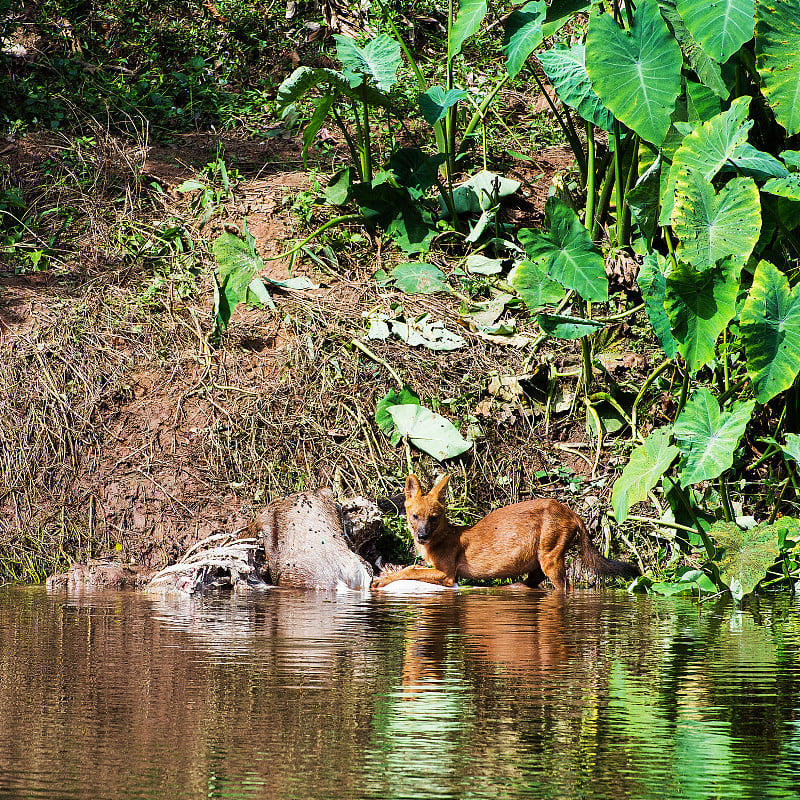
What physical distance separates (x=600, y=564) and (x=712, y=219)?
2.22 metres

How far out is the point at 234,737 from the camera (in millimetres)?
2488

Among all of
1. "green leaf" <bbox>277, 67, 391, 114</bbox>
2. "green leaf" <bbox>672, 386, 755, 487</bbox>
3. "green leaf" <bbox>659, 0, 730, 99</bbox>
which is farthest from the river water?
"green leaf" <bbox>277, 67, 391, 114</bbox>

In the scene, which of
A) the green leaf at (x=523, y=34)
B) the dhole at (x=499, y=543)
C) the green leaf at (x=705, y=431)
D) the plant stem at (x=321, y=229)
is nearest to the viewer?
the green leaf at (x=705, y=431)

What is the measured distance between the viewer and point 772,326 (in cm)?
Answer: 599

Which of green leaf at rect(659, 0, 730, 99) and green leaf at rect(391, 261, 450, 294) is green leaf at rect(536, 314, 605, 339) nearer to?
green leaf at rect(659, 0, 730, 99)

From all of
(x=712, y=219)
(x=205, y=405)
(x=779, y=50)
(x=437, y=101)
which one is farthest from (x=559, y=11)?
(x=205, y=405)

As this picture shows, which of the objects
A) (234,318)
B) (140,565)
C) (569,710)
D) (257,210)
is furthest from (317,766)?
(257,210)

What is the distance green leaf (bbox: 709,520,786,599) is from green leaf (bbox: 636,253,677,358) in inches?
44.6

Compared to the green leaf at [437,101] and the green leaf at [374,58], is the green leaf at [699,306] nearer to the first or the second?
the green leaf at [437,101]

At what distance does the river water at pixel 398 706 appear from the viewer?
215cm

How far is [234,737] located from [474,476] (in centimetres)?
517

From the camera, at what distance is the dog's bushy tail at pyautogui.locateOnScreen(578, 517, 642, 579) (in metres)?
6.54

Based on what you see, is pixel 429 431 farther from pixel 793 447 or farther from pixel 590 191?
pixel 590 191

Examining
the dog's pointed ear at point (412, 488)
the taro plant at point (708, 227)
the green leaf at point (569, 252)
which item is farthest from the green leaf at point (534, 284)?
the dog's pointed ear at point (412, 488)
